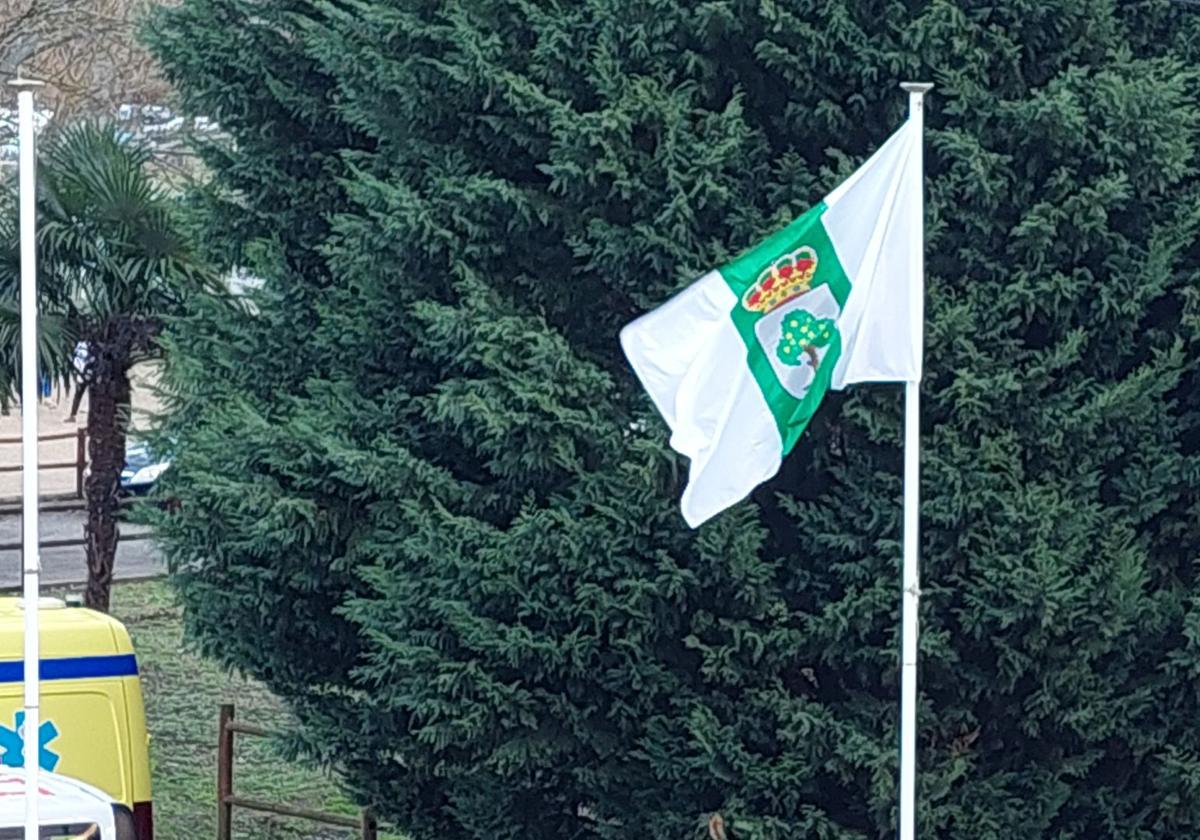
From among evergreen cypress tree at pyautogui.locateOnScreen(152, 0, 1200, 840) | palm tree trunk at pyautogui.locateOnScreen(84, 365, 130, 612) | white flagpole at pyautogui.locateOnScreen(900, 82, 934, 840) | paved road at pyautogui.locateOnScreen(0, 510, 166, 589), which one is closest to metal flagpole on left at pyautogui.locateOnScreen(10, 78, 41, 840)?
evergreen cypress tree at pyautogui.locateOnScreen(152, 0, 1200, 840)

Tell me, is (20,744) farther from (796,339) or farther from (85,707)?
(796,339)

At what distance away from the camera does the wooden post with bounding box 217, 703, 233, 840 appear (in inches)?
500

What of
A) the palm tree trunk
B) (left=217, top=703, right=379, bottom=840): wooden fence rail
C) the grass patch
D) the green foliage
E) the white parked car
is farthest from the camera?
the palm tree trunk

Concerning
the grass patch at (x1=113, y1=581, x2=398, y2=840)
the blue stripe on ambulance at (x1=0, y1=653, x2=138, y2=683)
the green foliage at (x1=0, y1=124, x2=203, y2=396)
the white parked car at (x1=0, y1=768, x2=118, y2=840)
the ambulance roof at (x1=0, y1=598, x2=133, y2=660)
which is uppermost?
the green foliage at (x1=0, y1=124, x2=203, y2=396)

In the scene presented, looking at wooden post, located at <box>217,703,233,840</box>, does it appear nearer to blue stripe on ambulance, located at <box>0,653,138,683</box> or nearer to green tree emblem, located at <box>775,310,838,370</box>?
blue stripe on ambulance, located at <box>0,653,138,683</box>

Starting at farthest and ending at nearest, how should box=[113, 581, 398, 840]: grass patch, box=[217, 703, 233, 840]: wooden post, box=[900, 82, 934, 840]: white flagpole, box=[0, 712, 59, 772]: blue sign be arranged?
1. box=[113, 581, 398, 840]: grass patch
2. box=[217, 703, 233, 840]: wooden post
3. box=[0, 712, 59, 772]: blue sign
4. box=[900, 82, 934, 840]: white flagpole

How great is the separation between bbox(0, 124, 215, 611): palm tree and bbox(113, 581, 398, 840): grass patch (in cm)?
187

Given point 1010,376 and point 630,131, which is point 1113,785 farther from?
point 630,131

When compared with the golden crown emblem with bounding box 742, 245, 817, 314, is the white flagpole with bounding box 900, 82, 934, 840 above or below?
below

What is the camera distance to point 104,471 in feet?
48.0

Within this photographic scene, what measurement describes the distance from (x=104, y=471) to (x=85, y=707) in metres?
5.20

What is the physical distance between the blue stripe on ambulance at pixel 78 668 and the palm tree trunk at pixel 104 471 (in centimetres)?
442

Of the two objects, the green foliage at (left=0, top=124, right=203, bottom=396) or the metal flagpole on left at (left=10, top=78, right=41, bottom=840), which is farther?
the green foliage at (left=0, top=124, right=203, bottom=396)

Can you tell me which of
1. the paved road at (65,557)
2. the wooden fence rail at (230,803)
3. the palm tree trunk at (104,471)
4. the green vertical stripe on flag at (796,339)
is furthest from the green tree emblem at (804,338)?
the paved road at (65,557)
